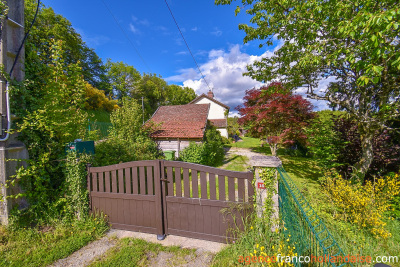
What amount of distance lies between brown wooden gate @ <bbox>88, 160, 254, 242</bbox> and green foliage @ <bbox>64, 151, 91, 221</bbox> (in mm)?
127

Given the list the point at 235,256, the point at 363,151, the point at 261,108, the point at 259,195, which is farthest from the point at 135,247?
the point at 261,108

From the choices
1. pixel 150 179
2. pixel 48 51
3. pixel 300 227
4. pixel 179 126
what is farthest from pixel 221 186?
pixel 179 126

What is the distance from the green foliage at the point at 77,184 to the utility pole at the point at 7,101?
0.83 metres

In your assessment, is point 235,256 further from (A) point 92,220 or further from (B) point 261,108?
(B) point 261,108

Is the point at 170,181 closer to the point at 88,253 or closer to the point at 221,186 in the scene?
the point at 221,186

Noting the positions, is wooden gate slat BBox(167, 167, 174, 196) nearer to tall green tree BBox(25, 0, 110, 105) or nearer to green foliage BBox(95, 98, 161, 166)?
tall green tree BBox(25, 0, 110, 105)

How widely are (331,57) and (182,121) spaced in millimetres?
8737

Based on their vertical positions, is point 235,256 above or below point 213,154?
below

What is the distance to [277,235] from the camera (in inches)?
98.5

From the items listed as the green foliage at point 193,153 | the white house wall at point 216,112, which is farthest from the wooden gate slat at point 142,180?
the white house wall at point 216,112

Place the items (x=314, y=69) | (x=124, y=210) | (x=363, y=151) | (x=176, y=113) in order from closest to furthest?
(x=124, y=210), (x=363, y=151), (x=314, y=69), (x=176, y=113)

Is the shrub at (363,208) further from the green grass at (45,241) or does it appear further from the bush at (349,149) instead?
the green grass at (45,241)

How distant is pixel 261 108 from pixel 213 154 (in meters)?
4.11

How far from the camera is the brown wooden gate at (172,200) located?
2.78m
